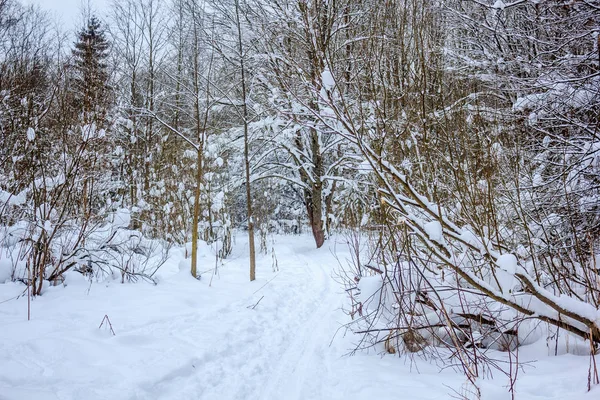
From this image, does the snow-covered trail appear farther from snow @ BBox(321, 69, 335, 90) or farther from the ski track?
snow @ BBox(321, 69, 335, 90)

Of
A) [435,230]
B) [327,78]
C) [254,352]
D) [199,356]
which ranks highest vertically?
[327,78]

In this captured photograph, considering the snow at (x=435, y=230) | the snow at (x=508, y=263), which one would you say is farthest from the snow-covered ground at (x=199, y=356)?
the snow at (x=435, y=230)

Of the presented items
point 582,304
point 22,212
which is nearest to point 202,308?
point 22,212

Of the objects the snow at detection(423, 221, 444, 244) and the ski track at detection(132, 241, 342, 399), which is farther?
the ski track at detection(132, 241, 342, 399)

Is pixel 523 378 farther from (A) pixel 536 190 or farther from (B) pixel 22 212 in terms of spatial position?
(B) pixel 22 212

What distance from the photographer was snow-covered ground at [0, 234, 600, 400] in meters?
2.62

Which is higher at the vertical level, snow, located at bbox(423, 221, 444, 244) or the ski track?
snow, located at bbox(423, 221, 444, 244)

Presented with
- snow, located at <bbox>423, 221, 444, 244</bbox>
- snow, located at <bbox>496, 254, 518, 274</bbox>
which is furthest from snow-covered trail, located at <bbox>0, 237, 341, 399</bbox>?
snow, located at <bbox>496, 254, 518, 274</bbox>

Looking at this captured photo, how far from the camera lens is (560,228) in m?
4.62

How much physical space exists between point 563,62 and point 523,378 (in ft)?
13.8

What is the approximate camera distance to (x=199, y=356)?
3443mm

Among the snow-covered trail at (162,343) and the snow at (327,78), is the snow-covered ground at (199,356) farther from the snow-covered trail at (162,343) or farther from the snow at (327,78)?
the snow at (327,78)

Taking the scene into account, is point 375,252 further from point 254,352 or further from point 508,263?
point 254,352

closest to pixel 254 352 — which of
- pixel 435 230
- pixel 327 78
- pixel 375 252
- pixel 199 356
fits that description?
pixel 199 356
